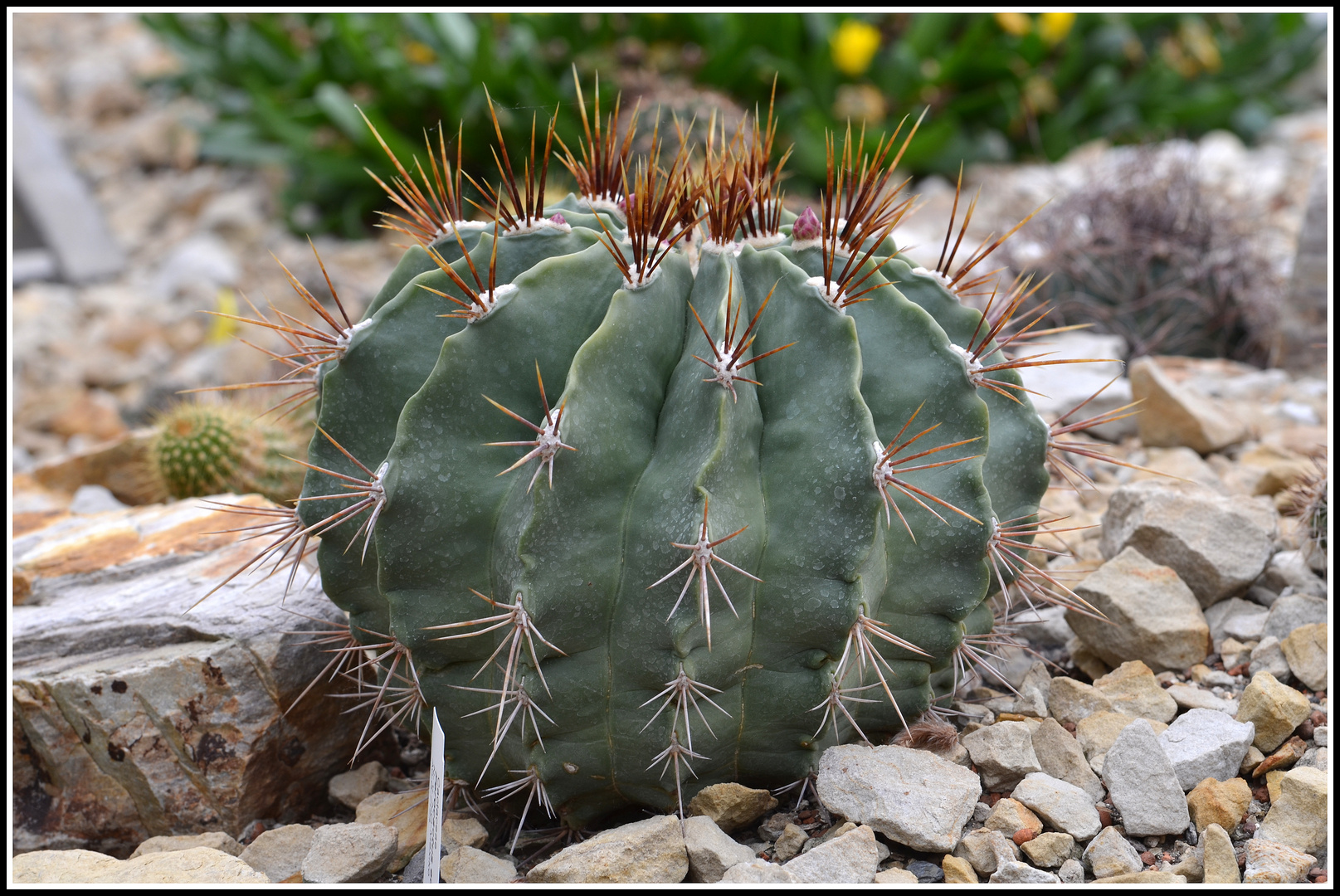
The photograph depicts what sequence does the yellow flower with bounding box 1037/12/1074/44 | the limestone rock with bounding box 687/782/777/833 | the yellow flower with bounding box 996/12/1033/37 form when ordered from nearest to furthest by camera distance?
the limestone rock with bounding box 687/782/777/833
the yellow flower with bounding box 1037/12/1074/44
the yellow flower with bounding box 996/12/1033/37

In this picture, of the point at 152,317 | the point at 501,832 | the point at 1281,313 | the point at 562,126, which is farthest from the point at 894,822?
the point at 152,317

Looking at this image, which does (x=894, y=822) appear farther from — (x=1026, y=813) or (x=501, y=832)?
(x=501, y=832)

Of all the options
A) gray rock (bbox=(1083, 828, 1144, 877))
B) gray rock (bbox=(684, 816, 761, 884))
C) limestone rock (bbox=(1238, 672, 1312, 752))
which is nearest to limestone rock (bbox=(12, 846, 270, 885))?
gray rock (bbox=(684, 816, 761, 884))

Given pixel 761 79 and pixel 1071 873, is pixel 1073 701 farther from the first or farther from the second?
pixel 761 79

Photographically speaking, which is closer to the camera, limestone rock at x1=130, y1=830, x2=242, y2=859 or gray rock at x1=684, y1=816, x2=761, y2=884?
gray rock at x1=684, y1=816, x2=761, y2=884

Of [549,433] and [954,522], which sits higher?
[549,433]

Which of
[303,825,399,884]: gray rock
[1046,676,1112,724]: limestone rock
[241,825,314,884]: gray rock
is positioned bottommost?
[241,825,314,884]: gray rock

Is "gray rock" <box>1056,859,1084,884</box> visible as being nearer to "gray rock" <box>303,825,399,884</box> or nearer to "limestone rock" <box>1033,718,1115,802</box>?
"limestone rock" <box>1033,718,1115,802</box>
